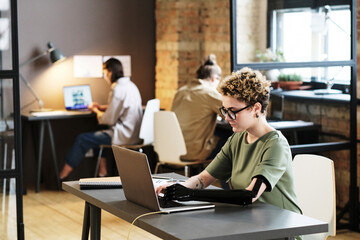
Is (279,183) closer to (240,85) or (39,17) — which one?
(240,85)

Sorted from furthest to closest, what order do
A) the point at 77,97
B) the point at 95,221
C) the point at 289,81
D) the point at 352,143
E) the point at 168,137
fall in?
the point at 77,97
the point at 168,137
the point at 352,143
the point at 289,81
the point at 95,221

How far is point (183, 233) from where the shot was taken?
2.21 meters

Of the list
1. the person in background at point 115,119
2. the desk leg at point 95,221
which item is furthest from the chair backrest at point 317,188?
the person in background at point 115,119

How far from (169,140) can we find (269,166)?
102 inches

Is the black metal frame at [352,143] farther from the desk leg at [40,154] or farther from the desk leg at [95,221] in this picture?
the desk leg at [40,154]

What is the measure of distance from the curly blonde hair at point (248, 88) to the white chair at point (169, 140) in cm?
233

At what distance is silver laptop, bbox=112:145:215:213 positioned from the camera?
8.25 feet

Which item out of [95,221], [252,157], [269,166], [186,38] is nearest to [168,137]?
[186,38]

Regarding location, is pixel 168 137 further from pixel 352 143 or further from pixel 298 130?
pixel 352 143

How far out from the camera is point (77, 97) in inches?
255

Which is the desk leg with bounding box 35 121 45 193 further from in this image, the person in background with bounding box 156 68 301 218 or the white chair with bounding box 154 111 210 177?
the person in background with bounding box 156 68 301 218

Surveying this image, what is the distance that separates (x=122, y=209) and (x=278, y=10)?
2421 millimetres

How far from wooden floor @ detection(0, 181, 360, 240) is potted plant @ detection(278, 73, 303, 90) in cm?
110

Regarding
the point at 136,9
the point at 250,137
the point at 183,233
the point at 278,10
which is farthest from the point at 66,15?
the point at 183,233
